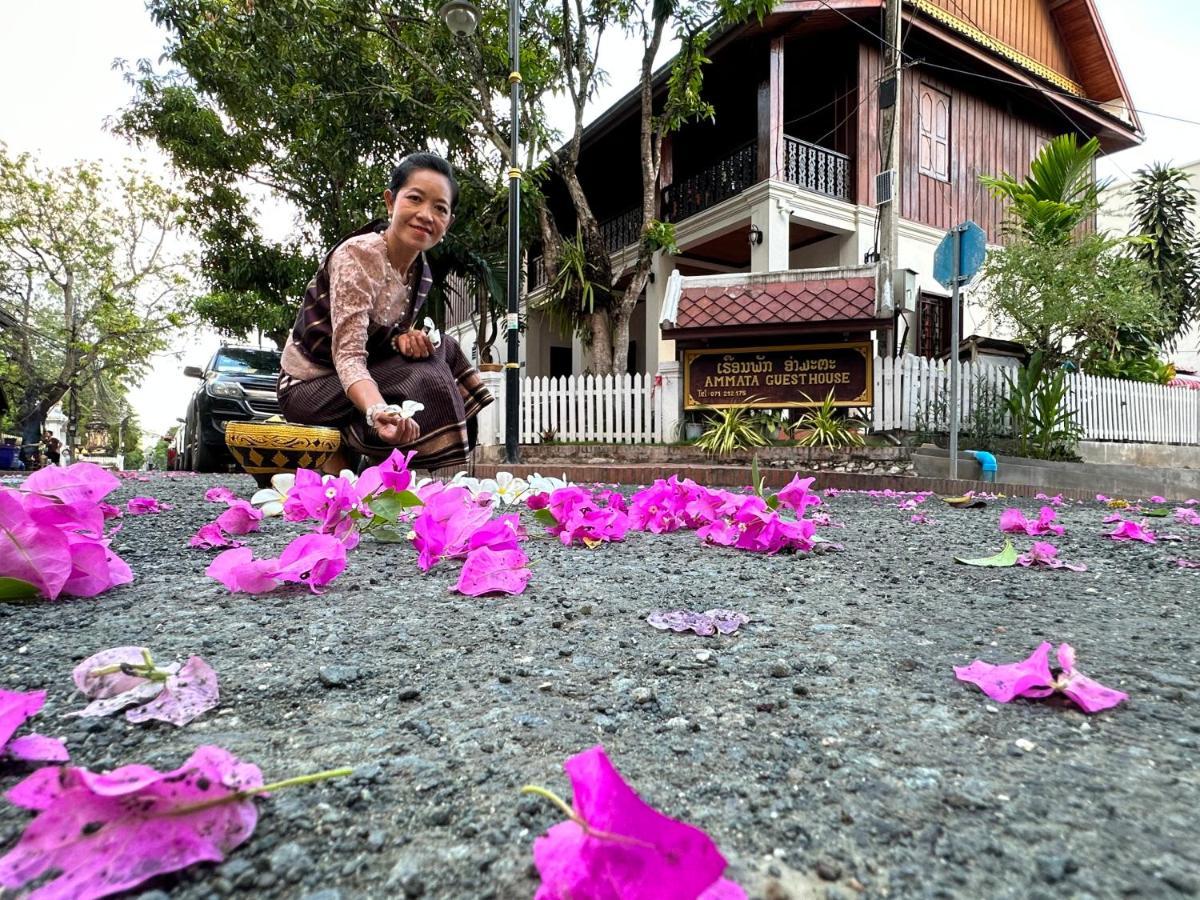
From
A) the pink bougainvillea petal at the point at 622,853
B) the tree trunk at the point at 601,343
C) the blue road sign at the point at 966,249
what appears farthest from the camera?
the tree trunk at the point at 601,343

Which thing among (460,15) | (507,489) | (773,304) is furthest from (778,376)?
(507,489)

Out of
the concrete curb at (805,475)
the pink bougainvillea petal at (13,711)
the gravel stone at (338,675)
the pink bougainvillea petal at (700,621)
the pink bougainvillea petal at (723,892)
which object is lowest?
the concrete curb at (805,475)

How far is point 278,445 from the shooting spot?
8.00 feet

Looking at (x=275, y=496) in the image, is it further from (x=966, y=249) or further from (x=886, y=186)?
(x=886, y=186)

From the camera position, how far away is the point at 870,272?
697 cm

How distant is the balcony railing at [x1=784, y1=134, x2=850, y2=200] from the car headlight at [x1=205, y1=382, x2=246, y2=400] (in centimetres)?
796

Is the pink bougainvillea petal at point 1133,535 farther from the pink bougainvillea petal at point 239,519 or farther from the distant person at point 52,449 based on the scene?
the distant person at point 52,449

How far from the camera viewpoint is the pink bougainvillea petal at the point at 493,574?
4.40 ft

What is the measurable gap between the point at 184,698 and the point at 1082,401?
1077 centimetres

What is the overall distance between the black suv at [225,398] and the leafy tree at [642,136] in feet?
14.1

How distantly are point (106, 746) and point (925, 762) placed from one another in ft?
2.65

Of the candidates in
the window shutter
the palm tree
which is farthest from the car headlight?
the window shutter

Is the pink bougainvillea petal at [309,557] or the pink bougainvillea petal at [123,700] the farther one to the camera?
the pink bougainvillea petal at [309,557]

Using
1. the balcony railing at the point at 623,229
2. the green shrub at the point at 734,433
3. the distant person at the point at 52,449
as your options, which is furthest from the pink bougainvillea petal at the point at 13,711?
the distant person at the point at 52,449
